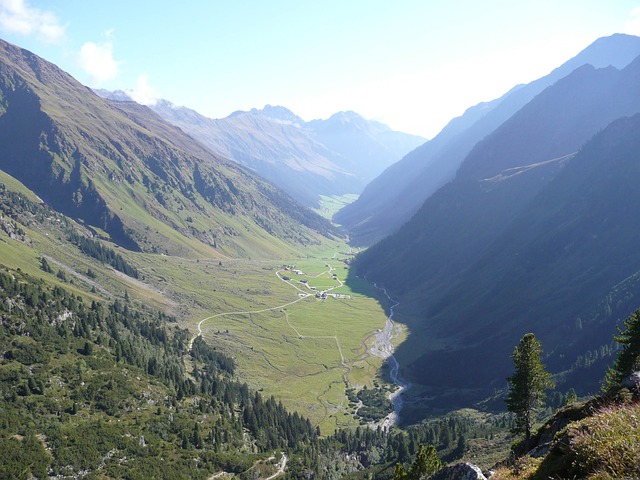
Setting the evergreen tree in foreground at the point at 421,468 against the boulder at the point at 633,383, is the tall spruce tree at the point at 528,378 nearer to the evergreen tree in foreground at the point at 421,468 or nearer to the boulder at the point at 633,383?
the evergreen tree in foreground at the point at 421,468

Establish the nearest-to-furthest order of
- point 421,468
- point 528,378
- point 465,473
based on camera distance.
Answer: point 465,473, point 528,378, point 421,468

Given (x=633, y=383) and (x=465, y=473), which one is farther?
(x=465, y=473)

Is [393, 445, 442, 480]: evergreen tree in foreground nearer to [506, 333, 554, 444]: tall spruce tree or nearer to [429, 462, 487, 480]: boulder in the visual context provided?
[506, 333, 554, 444]: tall spruce tree

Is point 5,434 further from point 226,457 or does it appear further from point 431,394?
point 431,394

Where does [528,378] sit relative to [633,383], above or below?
below

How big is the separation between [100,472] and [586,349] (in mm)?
196316

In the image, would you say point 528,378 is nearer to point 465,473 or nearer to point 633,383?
point 465,473

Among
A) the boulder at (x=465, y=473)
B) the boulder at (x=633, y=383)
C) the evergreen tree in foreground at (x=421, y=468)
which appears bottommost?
the evergreen tree in foreground at (x=421, y=468)

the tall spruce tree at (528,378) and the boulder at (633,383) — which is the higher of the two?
the boulder at (633,383)

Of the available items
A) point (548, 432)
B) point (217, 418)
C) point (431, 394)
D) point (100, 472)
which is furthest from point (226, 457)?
point (431, 394)

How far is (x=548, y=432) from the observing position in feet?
117

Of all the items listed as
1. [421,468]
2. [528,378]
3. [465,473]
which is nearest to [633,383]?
[465,473]

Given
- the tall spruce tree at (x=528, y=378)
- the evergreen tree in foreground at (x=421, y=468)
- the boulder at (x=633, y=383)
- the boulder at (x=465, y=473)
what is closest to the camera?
the boulder at (x=633, y=383)

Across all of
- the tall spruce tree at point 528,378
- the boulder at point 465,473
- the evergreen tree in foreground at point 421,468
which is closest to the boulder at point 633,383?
the boulder at point 465,473
